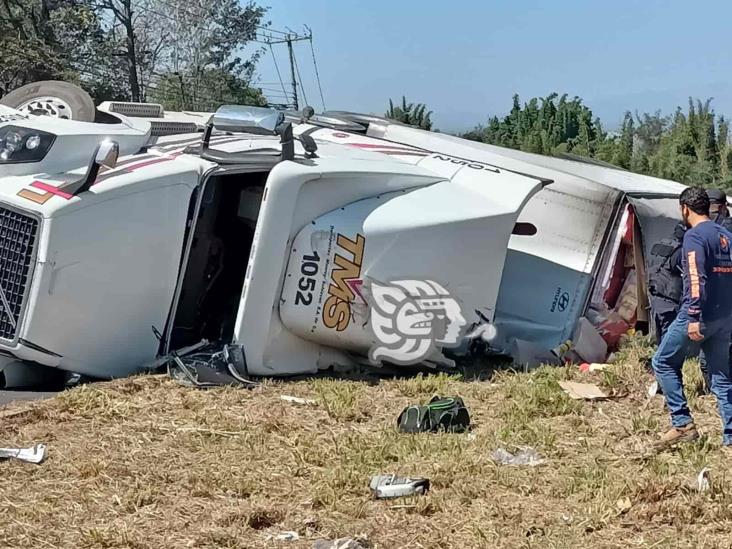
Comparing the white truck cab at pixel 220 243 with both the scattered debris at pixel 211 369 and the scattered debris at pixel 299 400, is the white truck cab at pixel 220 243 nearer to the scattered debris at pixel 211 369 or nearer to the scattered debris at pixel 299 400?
the scattered debris at pixel 211 369

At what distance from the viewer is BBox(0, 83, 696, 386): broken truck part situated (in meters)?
5.46

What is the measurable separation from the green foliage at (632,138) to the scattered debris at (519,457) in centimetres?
647

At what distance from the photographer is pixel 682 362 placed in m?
4.86

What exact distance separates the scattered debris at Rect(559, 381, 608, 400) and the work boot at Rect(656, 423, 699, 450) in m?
0.93

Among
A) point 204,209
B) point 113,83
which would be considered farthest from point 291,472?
point 113,83

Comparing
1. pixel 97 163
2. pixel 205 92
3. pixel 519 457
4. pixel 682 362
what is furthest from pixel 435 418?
pixel 205 92

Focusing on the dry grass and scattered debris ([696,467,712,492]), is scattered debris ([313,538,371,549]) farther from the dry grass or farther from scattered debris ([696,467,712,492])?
scattered debris ([696,467,712,492])

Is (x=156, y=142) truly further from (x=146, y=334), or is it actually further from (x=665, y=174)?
(x=665, y=174)

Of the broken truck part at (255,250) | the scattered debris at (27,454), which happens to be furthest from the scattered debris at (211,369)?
the scattered debris at (27,454)

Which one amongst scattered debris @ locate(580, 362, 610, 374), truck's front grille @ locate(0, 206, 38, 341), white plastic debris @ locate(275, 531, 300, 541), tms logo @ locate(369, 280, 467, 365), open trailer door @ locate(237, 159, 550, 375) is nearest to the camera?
white plastic debris @ locate(275, 531, 300, 541)

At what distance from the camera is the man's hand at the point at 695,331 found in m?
4.66

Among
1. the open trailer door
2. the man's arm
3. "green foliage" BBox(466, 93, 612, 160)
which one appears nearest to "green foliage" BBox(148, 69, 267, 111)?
"green foliage" BBox(466, 93, 612, 160)

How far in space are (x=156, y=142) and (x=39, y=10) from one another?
77.4 ft

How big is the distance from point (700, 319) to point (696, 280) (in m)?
0.20
